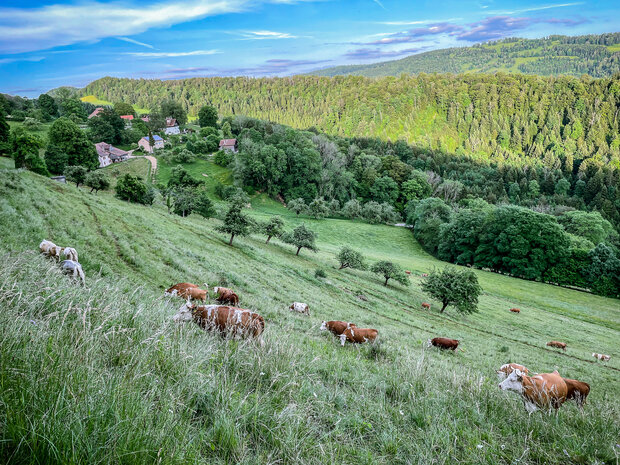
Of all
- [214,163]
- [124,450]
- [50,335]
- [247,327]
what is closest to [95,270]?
[247,327]

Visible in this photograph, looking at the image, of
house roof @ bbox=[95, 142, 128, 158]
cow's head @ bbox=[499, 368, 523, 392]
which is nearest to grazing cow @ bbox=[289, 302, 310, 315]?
cow's head @ bbox=[499, 368, 523, 392]

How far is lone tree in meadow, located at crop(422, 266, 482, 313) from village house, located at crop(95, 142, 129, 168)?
7921 cm

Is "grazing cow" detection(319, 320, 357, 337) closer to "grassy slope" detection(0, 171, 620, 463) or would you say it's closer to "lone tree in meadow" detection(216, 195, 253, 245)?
"grassy slope" detection(0, 171, 620, 463)

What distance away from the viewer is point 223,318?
7008 millimetres

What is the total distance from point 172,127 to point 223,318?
5379 inches

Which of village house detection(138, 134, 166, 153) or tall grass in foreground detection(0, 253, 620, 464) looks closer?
tall grass in foreground detection(0, 253, 620, 464)

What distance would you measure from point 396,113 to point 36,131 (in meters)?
185

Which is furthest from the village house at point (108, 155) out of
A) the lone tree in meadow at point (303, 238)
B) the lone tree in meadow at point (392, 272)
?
the lone tree in meadow at point (392, 272)

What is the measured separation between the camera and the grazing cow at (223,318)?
6.50 metres

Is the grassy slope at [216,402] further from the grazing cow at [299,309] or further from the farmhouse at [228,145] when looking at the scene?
the farmhouse at [228,145]

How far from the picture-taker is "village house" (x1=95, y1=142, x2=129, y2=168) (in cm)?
7438

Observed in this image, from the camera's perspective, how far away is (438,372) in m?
5.94

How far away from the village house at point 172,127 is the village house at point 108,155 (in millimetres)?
42124

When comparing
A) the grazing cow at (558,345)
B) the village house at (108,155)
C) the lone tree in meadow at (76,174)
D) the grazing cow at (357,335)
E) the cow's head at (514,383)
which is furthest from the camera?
the village house at (108,155)
